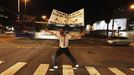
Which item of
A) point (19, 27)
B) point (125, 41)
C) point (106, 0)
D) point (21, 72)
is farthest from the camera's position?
point (106, 0)

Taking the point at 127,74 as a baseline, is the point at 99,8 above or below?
above

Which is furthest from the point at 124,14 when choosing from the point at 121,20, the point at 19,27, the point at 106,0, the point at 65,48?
the point at 65,48

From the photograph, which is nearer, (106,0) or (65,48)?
(65,48)

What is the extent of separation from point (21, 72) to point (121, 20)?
46453 mm

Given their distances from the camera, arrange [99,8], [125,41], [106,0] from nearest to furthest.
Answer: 1. [125,41]
2. [106,0]
3. [99,8]

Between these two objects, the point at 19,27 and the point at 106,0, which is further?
the point at 106,0

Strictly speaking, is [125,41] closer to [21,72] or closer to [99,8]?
[21,72]

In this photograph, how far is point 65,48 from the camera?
11508 mm

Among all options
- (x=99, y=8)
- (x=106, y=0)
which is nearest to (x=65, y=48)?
(x=106, y=0)

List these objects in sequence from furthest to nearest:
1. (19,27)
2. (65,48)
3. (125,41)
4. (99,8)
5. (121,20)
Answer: (99,8) < (121,20) < (19,27) < (125,41) < (65,48)

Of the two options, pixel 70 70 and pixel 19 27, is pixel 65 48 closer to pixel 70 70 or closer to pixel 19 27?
pixel 70 70

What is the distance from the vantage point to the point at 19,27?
5031cm

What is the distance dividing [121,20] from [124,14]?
393 cm

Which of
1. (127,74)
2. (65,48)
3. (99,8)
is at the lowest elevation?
(127,74)
